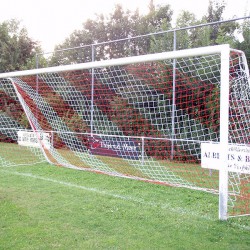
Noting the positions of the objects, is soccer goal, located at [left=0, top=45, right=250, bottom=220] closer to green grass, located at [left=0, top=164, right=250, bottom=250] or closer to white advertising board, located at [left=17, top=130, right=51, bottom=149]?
white advertising board, located at [left=17, top=130, right=51, bottom=149]

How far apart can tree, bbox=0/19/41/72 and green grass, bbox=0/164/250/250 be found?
13.7m

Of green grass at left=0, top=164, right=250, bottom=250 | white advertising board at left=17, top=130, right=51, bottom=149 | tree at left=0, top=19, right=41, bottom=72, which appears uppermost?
tree at left=0, top=19, right=41, bottom=72

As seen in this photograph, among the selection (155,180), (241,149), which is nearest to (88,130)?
(155,180)

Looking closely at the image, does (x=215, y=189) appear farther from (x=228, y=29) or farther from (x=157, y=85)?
(x=228, y=29)

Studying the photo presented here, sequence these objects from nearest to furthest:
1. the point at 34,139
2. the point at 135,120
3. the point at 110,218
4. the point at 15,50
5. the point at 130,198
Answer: the point at 110,218
the point at 130,198
the point at 34,139
the point at 135,120
the point at 15,50

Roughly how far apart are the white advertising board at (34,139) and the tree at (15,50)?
990cm

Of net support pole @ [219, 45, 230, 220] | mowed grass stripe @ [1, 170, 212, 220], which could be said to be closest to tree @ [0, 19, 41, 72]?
mowed grass stripe @ [1, 170, 212, 220]

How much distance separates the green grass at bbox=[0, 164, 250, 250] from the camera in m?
4.07

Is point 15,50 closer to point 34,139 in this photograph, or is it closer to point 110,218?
point 34,139

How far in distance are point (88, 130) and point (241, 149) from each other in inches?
256

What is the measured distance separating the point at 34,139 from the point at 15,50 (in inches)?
459

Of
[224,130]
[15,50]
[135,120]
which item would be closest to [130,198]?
[224,130]

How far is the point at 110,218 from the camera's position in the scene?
4941 mm

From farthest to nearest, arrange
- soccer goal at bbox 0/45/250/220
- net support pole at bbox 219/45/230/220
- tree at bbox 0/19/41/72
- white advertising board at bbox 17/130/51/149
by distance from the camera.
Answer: tree at bbox 0/19/41/72
white advertising board at bbox 17/130/51/149
soccer goal at bbox 0/45/250/220
net support pole at bbox 219/45/230/220
